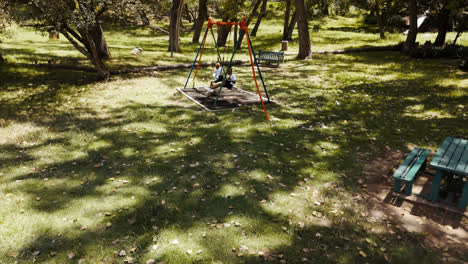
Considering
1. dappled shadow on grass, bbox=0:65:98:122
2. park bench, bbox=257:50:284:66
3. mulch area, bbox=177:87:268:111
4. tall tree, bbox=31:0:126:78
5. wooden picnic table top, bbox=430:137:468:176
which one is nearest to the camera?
wooden picnic table top, bbox=430:137:468:176

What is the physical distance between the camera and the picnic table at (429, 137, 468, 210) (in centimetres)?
528

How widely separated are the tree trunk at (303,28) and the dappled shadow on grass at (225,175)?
9.37m

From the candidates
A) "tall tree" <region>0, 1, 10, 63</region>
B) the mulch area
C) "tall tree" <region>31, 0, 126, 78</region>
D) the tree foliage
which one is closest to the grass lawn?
the mulch area

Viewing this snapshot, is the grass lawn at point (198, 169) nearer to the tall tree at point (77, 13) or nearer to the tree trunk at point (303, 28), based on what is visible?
the tall tree at point (77, 13)

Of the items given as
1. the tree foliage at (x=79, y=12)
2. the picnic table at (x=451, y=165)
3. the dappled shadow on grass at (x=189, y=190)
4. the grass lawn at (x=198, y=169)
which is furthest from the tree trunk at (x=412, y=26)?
the picnic table at (x=451, y=165)

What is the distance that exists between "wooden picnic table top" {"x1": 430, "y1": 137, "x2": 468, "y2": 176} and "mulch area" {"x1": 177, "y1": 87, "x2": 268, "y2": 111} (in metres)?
6.31

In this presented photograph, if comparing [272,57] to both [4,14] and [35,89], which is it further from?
[4,14]

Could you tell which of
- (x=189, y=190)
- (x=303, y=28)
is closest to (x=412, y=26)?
(x=303, y=28)

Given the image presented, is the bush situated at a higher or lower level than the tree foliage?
higher

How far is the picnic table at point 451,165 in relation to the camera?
528 centimetres

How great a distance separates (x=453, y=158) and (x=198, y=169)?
487 cm

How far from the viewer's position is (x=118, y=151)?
765 centimetres

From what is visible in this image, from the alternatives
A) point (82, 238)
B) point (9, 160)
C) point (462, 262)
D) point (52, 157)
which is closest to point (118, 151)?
point (52, 157)

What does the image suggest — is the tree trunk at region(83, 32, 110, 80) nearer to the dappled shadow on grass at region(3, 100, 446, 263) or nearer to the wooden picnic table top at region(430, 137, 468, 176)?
the dappled shadow on grass at region(3, 100, 446, 263)
